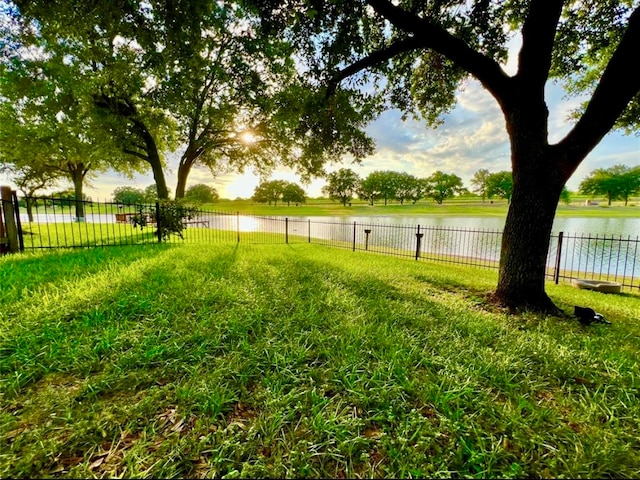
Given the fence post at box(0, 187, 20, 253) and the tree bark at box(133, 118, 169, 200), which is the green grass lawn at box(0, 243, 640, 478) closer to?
the fence post at box(0, 187, 20, 253)

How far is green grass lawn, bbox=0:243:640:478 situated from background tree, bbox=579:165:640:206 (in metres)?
85.3

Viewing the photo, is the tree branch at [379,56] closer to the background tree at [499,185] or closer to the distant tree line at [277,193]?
the distant tree line at [277,193]

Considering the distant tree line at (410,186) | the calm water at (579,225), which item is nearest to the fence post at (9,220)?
the calm water at (579,225)

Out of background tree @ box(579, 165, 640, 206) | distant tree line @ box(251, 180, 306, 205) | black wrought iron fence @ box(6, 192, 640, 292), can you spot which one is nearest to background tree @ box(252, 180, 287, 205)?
distant tree line @ box(251, 180, 306, 205)

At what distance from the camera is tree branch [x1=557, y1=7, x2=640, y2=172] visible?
11.0 feet

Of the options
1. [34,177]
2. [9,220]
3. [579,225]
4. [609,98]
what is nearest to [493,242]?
[579,225]

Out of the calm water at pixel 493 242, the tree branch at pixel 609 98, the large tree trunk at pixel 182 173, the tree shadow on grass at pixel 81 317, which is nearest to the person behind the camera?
the tree shadow on grass at pixel 81 317

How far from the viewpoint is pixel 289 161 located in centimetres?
1546

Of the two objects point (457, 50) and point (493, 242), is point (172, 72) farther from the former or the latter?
point (493, 242)

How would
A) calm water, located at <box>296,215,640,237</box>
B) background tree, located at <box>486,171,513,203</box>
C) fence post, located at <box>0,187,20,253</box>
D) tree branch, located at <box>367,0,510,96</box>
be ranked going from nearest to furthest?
tree branch, located at <box>367,0,510,96</box> → fence post, located at <box>0,187,20,253</box> → calm water, located at <box>296,215,640,237</box> → background tree, located at <box>486,171,513,203</box>

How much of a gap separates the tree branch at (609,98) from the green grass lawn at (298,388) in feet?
8.26

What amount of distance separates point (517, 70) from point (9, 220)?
411 inches

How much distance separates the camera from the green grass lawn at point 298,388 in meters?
1.44

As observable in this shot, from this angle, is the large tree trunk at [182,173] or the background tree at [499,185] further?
the background tree at [499,185]
